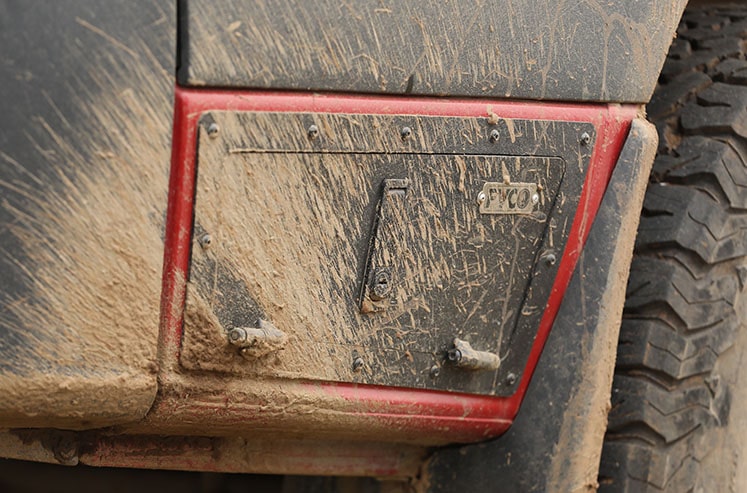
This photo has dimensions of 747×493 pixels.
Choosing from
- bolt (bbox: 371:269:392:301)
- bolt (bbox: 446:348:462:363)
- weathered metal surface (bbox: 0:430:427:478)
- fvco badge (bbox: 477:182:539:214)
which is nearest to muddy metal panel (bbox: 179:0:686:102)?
fvco badge (bbox: 477:182:539:214)

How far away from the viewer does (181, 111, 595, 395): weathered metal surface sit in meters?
1.71

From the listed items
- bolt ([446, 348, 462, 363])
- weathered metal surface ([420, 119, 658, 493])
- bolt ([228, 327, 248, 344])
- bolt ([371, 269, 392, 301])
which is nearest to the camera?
bolt ([228, 327, 248, 344])

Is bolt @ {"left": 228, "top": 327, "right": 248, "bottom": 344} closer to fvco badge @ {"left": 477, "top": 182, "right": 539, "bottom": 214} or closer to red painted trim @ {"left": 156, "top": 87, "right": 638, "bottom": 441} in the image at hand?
red painted trim @ {"left": 156, "top": 87, "right": 638, "bottom": 441}

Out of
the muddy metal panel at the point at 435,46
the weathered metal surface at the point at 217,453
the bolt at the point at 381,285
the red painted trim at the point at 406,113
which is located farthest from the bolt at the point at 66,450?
the muddy metal panel at the point at 435,46

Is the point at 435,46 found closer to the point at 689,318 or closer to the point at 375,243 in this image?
the point at 375,243

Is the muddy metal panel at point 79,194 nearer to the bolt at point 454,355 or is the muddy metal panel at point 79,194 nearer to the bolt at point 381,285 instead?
the bolt at point 381,285

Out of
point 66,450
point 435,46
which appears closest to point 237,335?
point 66,450

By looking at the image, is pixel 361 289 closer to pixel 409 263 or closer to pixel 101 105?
pixel 409 263

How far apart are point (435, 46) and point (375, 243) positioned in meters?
0.30

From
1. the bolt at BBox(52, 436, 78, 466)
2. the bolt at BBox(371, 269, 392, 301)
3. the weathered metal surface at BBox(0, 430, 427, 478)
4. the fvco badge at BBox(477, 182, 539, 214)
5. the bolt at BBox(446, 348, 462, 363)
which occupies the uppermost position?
the fvco badge at BBox(477, 182, 539, 214)

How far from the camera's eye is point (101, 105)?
1.55 meters

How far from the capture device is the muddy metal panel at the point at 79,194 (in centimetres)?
151

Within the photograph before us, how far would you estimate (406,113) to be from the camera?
1.84m

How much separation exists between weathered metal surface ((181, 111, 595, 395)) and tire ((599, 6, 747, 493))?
11.4 inches
